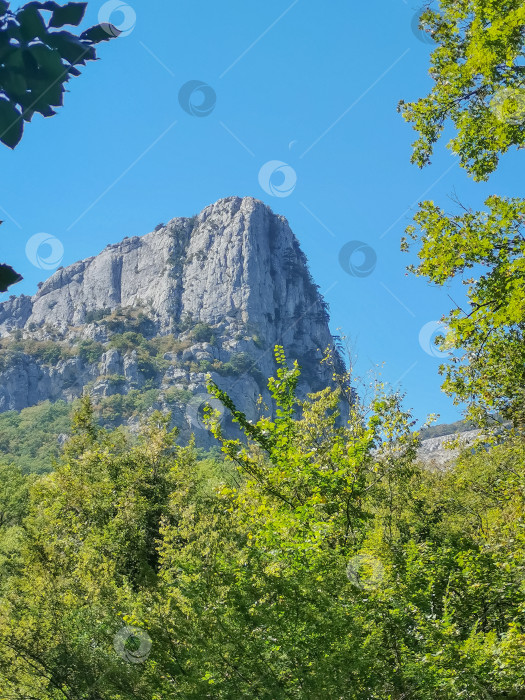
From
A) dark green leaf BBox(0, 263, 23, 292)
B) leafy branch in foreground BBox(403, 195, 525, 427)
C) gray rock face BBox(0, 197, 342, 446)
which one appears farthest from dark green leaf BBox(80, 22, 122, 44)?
gray rock face BBox(0, 197, 342, 446)

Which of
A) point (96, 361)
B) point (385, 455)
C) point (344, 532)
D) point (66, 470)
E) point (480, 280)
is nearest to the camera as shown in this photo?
point (480, 280)

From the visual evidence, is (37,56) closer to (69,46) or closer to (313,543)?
(69,46)

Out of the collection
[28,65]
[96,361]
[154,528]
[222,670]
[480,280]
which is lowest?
[222,670]

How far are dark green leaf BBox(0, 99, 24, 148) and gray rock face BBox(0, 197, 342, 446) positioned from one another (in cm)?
13729

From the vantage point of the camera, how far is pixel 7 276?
61.4 inches

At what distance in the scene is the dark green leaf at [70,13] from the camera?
1.50 meters

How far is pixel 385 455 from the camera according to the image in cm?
1231

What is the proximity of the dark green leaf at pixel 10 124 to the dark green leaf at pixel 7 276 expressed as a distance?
38 centimetres

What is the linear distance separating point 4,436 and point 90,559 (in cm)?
11822

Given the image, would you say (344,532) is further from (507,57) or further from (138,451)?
(138,451)

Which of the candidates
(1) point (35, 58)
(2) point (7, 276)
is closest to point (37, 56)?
(1) point (35, 58)

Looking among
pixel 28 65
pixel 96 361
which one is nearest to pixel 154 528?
pixel 28 65

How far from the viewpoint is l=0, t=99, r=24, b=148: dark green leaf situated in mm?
1628

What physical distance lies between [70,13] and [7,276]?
30.1 inches
